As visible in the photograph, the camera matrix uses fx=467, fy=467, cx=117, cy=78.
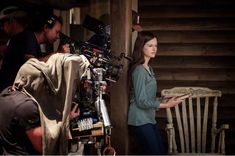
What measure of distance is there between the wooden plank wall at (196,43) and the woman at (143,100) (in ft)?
4.74

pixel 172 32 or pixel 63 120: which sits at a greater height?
pixel 172 32

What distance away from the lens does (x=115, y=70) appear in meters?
3.90

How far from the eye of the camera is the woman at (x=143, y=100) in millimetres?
4258

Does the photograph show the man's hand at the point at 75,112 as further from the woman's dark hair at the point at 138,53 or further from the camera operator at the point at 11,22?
the camera operator at the point at 11,22

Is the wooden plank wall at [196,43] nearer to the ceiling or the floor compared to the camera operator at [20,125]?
nearer to the ceiling

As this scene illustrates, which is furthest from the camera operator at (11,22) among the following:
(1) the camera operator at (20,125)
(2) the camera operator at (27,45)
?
(1) the camera operator at (20,125)

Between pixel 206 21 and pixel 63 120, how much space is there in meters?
3.22

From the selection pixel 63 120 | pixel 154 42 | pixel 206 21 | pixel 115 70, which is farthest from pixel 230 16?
pixel 63 120

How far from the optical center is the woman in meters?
4.26

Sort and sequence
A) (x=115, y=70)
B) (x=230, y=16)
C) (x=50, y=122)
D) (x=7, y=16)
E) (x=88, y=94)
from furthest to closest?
(x=230, y=16)
(x=7, y=16)
(x=115, y=70)
(x=88, y=94)
(x=50, y=122)

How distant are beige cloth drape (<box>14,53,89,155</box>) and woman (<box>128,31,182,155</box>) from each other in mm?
1168

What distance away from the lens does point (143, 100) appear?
Result: 423cm

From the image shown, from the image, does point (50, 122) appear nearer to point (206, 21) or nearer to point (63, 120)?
point (63, 120)

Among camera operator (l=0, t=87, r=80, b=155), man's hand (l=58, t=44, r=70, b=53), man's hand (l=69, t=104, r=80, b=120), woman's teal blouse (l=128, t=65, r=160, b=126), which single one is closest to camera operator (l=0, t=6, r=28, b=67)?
man's hand (l=58, t=44, r=70, b=53)
